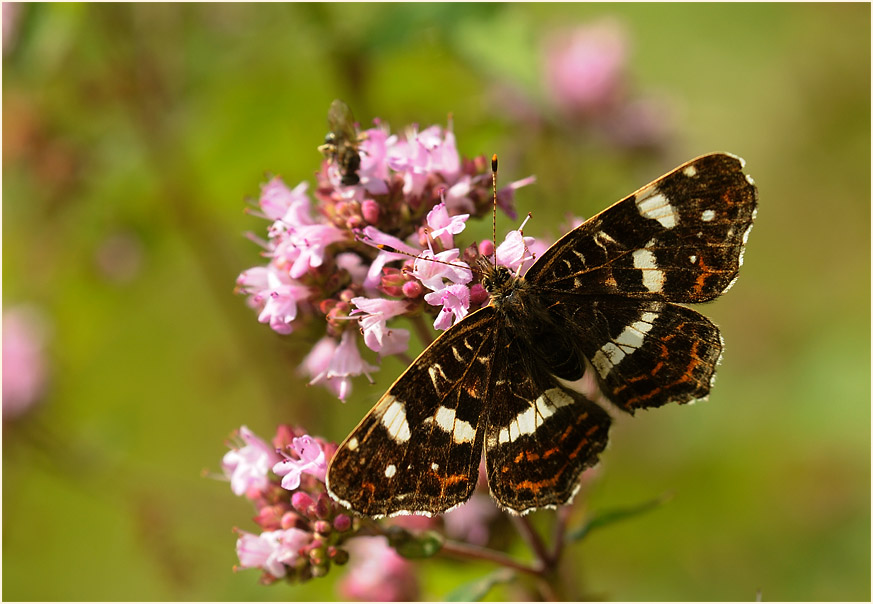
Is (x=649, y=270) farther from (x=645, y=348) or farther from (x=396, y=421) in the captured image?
(x=396, y=421)

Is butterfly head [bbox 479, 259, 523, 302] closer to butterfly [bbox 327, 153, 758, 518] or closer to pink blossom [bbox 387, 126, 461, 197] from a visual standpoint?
butterfly [bbox 327, 153, 758, 518]

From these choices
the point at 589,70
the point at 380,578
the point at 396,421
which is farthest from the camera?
the point at 589,70

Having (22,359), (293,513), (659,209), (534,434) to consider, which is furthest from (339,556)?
(22,359)

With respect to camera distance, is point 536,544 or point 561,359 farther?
point 536,544

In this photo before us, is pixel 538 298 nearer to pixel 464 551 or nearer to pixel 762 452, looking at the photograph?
pixel 464 551

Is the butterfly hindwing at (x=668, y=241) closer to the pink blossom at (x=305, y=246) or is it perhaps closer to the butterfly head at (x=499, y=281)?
the butterfly head at (x=499, y=281)

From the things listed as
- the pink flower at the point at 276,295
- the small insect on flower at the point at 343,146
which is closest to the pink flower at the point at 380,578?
the pink flower at the point at 276,295

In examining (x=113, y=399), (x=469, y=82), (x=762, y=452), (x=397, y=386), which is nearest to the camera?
(x=397, y=386)

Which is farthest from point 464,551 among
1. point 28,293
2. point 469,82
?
point 28,293

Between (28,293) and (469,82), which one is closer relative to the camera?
(469,82)
